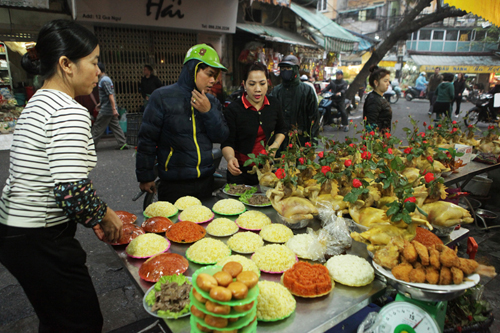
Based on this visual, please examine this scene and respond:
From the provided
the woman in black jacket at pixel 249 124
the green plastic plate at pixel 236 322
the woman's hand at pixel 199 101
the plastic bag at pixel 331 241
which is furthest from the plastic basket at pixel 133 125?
the green plastic plate at pixel 236 322

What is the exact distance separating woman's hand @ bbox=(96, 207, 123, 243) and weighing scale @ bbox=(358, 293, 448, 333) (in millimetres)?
1336

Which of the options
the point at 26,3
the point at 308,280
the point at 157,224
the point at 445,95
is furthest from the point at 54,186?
the point at 445,95

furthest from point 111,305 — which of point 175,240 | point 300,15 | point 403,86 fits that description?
point 403,86

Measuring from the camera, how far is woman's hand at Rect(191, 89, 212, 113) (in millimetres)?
2570

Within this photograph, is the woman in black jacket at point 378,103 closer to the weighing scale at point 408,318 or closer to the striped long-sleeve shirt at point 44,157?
the weighing scale at point 408,318

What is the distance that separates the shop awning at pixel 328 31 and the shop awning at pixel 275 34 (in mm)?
690

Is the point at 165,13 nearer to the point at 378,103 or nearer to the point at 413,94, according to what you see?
the point at 378,103

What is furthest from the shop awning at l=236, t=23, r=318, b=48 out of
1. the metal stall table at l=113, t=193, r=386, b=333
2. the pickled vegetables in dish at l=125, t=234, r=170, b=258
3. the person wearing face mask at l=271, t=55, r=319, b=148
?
the metal stall table at l=113, t=193, r=386, b=333

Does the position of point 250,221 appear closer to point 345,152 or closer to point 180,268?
point 180,268

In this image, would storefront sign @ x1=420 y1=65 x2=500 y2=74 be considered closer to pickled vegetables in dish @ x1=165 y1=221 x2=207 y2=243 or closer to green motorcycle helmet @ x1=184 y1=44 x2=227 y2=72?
green motorcycle helmet @ x1=184 y1=44 x2=227 y2=72

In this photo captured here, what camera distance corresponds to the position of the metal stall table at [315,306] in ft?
4.50

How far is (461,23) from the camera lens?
103 feet

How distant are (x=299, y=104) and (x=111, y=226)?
333 centimetres

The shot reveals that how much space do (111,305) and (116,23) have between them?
24.5 ft
